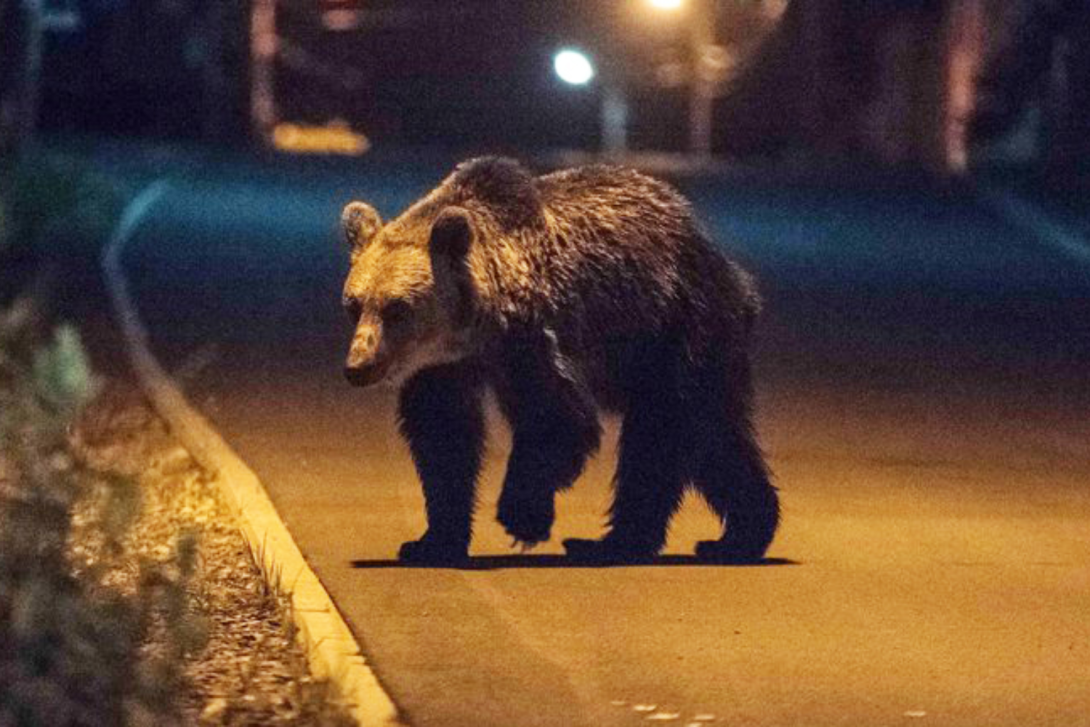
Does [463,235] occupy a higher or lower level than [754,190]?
higher

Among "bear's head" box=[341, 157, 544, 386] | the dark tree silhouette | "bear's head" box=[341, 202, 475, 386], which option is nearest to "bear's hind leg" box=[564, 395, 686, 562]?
"bear's head" box=[341, 157, 544, 386]

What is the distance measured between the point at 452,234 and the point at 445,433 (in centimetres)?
74

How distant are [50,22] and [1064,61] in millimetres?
13959

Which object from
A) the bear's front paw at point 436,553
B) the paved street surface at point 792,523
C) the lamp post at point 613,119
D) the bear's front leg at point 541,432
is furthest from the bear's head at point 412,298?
the lamp post at point 613,119

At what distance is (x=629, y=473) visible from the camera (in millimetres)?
10586

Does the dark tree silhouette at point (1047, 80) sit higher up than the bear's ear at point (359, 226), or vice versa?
the bear's ear at point (359, 226)

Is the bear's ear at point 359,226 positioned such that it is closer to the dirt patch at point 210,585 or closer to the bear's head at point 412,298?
the bear's head at point 412,298

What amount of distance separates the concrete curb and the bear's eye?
95 cm

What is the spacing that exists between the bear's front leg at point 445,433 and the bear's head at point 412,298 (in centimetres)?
13

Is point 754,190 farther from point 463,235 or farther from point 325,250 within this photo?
point 463,235

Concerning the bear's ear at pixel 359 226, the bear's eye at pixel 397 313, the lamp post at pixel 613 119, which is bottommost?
the lamp post at pixel 613 119

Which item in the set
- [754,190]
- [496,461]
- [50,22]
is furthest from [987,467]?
[50,22]

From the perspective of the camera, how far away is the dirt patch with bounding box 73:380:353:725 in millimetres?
7945

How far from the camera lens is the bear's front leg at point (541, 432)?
10.1m
